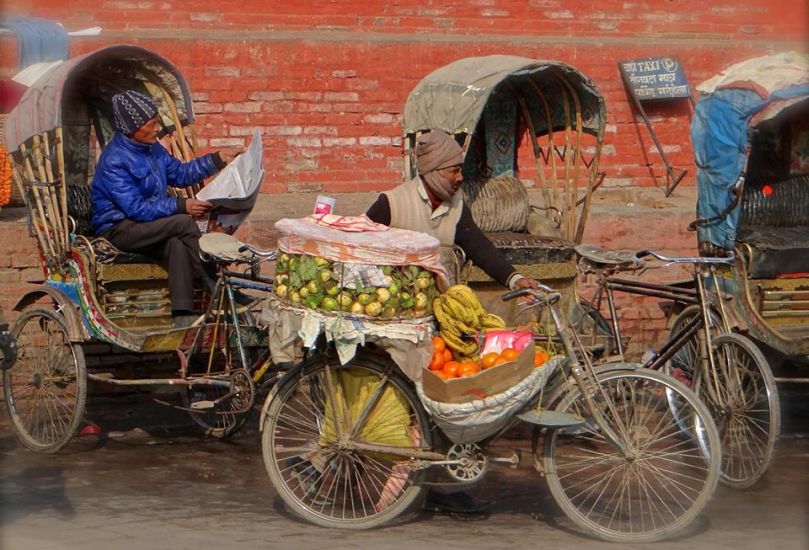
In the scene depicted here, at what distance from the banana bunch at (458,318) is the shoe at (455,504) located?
32.0 inches

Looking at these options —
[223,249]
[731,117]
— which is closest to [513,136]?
[731,117]

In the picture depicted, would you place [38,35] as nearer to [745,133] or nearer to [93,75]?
[93,75]

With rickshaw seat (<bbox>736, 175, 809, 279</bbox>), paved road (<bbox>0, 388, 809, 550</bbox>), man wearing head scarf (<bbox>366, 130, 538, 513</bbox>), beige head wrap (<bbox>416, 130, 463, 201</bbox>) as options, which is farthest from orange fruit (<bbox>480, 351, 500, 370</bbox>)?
rickshaw seat (<bbox>736, 175, 809, 279</bbox>)

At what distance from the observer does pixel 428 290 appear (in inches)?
221

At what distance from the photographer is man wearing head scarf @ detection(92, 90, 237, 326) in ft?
23.0

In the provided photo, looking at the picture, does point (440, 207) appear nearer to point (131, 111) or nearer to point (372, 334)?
point (372, 334)

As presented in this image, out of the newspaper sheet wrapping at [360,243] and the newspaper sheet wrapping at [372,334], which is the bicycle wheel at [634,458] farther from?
the newspaper sheet wrapping at [360,243]

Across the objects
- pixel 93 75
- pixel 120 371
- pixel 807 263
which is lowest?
pixel 120 371

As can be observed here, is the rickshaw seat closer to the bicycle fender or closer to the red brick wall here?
the red brick wall

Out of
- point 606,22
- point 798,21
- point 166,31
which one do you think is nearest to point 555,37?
point 606,22

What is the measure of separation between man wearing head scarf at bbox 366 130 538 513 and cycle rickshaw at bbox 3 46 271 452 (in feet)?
3.13

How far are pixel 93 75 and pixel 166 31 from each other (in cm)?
284

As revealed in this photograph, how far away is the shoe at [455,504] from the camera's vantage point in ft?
19.6

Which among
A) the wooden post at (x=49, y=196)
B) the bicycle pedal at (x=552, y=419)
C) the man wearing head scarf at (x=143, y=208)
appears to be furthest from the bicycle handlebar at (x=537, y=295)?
the wooden post at (x=49, y=196)
